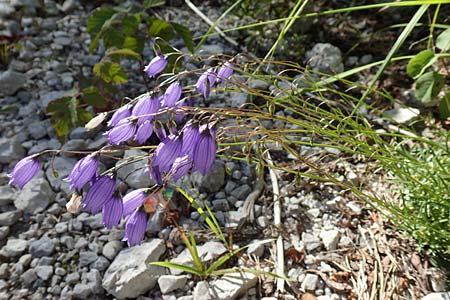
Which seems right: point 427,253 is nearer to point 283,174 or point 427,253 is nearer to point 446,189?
point 446,189

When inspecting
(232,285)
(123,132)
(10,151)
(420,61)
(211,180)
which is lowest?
(232,285)

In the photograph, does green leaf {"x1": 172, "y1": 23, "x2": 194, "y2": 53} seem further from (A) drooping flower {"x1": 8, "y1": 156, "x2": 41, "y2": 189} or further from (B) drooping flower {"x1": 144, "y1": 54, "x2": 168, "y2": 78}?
(A) drooping flower {"x1": 8, "y1": 156, "x2": 41, "y2": 189}

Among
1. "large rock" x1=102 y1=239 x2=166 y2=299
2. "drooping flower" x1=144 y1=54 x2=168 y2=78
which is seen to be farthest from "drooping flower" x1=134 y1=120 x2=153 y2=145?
"large rock" x1=102 y1=239 x2=166 y2=299

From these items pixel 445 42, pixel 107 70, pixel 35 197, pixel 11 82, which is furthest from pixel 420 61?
pixel 11 82

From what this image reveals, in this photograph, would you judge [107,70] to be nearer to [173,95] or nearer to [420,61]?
[173,95]

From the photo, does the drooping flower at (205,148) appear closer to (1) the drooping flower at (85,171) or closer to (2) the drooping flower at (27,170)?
(1) the drooping flower at (85,171)

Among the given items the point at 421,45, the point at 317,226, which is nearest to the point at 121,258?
the point at 317,226
